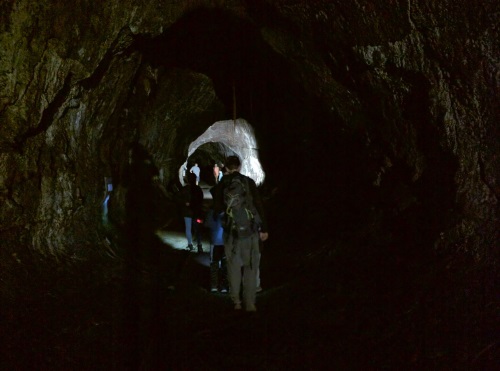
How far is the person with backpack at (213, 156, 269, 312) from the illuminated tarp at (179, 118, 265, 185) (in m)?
10.4

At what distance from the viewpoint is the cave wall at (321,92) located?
4.45 metres

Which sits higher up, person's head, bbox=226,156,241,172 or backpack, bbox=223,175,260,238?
person's head, bbox=226,156,241,172

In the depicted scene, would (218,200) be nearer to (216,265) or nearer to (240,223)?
(240,223)

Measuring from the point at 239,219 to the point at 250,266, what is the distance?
0.55 meters

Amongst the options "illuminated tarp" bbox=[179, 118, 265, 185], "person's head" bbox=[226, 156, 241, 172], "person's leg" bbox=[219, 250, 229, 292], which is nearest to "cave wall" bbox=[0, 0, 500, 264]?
"person's leg" bbox=[219, 250, 229, 292]

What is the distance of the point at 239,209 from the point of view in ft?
14.4

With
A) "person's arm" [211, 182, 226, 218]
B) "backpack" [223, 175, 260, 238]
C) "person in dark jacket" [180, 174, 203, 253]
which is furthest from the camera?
"person in dark jacket" [180, 174, 203, 253]

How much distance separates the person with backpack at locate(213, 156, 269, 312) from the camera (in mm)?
4410

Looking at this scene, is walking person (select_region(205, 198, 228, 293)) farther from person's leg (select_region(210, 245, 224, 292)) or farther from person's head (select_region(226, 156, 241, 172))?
person's head (select_region(226, 156, 241, 172))

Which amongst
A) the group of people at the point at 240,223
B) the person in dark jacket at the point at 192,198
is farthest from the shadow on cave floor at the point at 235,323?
the person in dark jacket at the point at 192,198

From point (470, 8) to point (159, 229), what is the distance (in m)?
9.25

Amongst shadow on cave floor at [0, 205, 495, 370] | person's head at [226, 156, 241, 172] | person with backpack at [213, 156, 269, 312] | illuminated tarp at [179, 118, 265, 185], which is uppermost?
illuminated tarp at [179, 118, 265, 185]

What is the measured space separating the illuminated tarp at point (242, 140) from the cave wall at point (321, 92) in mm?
7379

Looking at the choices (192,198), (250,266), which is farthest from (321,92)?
(250,266)
